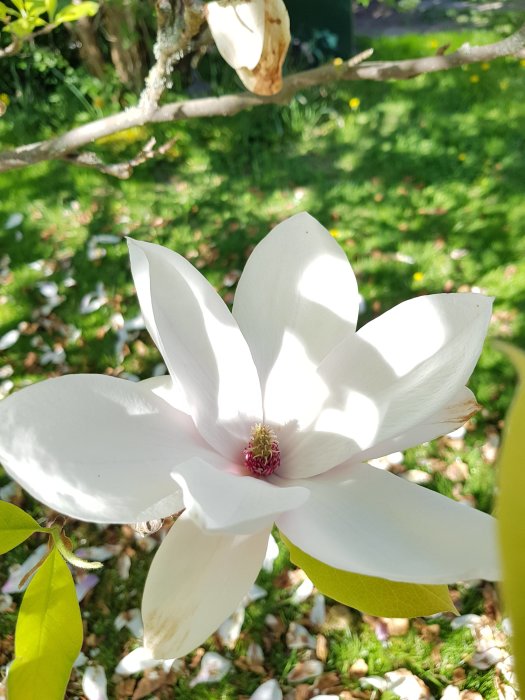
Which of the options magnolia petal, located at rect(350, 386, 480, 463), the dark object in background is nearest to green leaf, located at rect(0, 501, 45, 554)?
magnolia petal, located at rect(350, 386, 480, 463)

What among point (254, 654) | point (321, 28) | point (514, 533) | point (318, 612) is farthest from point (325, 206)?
point (514, 533)

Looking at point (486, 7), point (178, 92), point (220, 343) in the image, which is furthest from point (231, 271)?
point (486, 7)

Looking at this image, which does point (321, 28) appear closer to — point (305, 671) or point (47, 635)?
point (305, 671)

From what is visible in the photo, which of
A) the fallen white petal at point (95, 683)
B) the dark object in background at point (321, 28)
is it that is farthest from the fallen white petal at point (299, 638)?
the dark object in background at point (321, 28)

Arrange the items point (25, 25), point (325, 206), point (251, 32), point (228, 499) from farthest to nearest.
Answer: point (325, 206)
point (25, 25)
point (251, 32)
point (228, 499)

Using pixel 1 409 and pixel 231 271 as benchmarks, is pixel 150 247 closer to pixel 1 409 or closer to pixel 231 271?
pixel 1 409

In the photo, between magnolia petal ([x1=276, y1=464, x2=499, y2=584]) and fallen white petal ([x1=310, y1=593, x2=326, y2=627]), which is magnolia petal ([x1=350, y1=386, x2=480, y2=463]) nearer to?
magnolia petal ([x1=276, y1=464, x2=499, y2=584])
